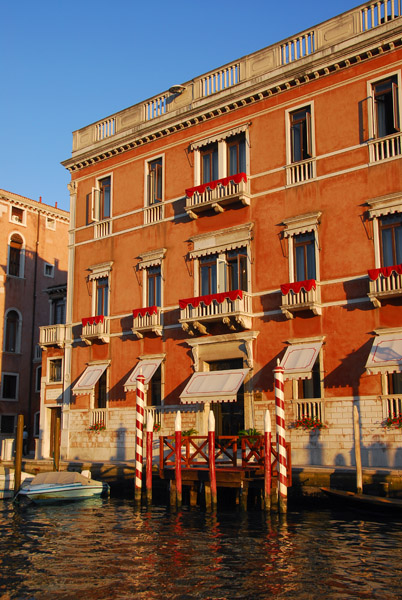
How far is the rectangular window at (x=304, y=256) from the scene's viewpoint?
20625 millimetres

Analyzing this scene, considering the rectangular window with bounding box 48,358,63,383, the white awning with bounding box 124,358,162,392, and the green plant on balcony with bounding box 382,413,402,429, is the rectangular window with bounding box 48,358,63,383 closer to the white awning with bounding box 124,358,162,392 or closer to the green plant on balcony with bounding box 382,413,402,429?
the white awning with bounding box 124,358,162,392

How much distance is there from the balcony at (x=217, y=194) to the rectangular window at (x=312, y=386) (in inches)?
241

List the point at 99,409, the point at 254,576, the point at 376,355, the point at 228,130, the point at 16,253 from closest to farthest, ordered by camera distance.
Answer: the point at 254,576, the point at 376,355, the point at 228,130, the point at 99,409, the point at 16,253

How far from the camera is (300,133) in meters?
21.7

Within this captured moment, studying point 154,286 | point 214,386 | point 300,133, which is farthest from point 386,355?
point 154,286

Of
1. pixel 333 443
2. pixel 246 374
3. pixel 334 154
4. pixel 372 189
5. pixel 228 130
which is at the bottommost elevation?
pixel 333 443

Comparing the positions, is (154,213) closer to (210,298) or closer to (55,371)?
(210,298)

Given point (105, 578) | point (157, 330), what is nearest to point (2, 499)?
point (157, 330)

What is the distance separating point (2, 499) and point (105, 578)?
12.3 m

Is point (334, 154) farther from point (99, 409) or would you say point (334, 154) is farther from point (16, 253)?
point (16, 253)

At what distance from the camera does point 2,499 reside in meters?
21.5

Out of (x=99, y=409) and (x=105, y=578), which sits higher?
(x=99, y=409)

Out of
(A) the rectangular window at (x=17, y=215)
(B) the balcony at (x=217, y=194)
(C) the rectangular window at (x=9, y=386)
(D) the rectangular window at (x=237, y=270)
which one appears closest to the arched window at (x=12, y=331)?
(C) the rectangular window at (x=9, y=386)

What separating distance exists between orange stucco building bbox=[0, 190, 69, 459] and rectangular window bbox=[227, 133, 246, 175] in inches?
632
